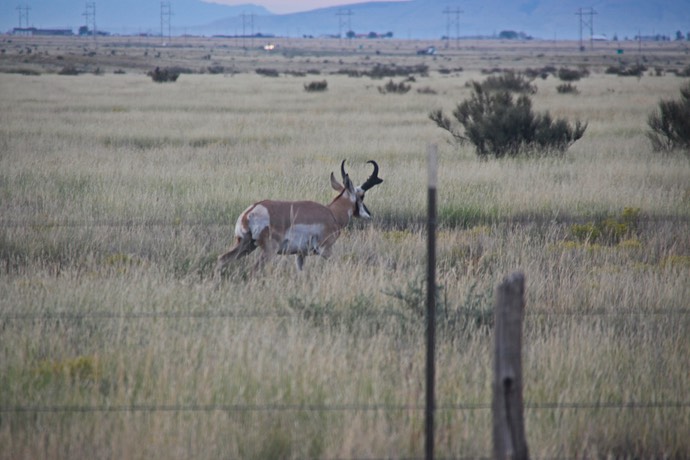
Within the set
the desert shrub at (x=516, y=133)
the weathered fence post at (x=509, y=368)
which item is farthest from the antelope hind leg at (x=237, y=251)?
the desert shrub at (x=516, y=133)

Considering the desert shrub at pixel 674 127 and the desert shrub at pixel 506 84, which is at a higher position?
the desert shrub at pixel 506 84

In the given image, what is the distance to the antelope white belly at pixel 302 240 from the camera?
8938mm

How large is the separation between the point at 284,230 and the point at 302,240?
25cm

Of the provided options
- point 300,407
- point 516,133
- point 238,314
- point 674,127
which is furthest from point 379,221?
point 674,127

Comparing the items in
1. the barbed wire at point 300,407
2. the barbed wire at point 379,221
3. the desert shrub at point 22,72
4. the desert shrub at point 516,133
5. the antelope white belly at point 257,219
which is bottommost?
the barbed wire at point 300,407

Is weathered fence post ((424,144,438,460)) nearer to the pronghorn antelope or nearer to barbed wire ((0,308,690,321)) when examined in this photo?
barbed wire ((0,308,690,321))

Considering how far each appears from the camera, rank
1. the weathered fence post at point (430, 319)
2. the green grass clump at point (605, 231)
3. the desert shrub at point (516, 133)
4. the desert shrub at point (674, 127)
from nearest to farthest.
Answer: the weathered fence post at point (430, 319)
the green grass clump at point (605, 231)
the desert shrub at point (516, 133)
the desert shrub at point (674, 127)

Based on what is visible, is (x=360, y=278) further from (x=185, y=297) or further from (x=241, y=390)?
(x=241, y=390)

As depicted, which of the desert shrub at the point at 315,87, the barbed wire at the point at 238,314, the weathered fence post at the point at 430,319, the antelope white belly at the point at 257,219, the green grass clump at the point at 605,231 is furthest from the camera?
the desert shrub at the point at 315,87

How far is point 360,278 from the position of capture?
826 cm

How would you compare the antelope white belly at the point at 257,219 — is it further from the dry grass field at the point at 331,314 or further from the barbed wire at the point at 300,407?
the barbed wire at the point at 300,407

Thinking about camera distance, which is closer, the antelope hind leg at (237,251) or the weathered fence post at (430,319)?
the weathered fence post at (430,319)

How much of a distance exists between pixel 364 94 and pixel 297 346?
124 feet

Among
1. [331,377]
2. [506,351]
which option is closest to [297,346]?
[331,377]
